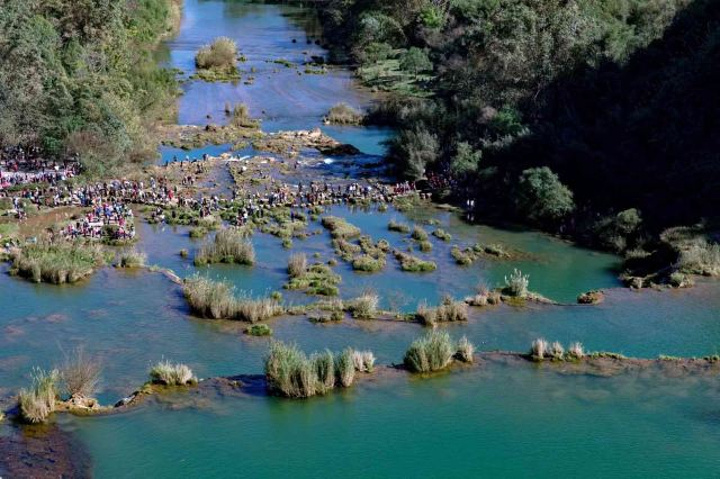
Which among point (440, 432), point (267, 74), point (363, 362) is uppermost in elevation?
point (267, 74)

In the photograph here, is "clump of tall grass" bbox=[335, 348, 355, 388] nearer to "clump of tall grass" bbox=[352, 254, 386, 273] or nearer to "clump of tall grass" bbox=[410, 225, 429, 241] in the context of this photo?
"clump of tall grass" bbox=[352, 254, 386, 273]

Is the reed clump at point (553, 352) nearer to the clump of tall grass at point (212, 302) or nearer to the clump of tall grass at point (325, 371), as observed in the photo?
the clump of tall grass at point (325, 371)

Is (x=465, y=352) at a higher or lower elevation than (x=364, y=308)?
higher

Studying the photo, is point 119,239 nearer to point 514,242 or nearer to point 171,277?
point 171,277

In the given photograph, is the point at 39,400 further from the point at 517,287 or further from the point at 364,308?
the point at 517,287

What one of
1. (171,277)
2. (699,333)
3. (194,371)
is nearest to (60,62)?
(171,277)

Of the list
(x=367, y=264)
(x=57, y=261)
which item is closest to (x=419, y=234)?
(x=367, y=264)

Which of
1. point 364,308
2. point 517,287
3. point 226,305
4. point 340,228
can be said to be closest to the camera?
point 226,305

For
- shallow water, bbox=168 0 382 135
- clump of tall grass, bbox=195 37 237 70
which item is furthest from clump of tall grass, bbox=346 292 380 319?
clump of tall grass, bbox=195 37 237 70
